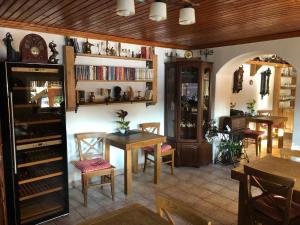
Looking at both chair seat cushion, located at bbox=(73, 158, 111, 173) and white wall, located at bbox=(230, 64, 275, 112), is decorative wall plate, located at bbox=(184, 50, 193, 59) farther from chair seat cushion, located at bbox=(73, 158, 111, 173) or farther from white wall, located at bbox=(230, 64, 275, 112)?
chair seat cushion, located at bbox=(73, 158, 111, 173)

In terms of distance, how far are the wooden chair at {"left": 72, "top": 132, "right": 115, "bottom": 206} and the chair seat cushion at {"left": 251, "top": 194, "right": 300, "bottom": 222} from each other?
1.89 m

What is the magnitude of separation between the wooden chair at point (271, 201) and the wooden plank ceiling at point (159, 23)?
1.62 meters

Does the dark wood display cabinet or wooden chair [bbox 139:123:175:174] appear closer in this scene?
wooden chair [bbox 139:123:175:174]

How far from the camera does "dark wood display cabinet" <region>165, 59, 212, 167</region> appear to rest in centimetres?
459

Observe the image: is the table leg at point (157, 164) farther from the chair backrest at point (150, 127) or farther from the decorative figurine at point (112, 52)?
the decorative figurine at point (112, 52)

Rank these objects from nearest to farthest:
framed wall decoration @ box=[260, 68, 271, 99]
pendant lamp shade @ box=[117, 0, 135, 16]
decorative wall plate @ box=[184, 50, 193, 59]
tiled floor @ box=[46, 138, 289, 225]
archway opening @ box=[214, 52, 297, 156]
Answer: pendant lamp shade @ box=[117, 0, 135, 16], tiled floor @ box=[46, 138, 289, 225], decorative wall plate @ box=[184, 50, 193, 59], archway opening @ box=[214, 52, 297, 156], framed wall decoration @ box=[260, 68, 271, 99]

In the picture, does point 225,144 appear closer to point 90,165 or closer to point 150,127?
point 150,127

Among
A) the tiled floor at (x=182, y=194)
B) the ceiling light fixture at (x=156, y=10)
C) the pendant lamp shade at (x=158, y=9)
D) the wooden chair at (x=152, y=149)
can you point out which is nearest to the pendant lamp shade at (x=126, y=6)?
the ceiling light fixture at (x=156, y=10)

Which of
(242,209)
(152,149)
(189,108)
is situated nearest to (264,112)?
(189,108)

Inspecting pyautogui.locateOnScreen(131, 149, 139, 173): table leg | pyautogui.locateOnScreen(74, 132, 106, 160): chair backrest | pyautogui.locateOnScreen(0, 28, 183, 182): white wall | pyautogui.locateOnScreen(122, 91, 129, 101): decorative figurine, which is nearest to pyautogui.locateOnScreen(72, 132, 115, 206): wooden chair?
pyautogui.locateOnScreen(74, 132, 106, 160): chair backrest

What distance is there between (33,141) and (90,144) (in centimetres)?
121

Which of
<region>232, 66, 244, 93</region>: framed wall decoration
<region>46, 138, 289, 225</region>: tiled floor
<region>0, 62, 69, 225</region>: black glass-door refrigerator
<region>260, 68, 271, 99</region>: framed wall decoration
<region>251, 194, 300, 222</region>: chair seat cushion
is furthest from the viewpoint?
<region>260, 68, 271, 99</region>: framed wall decoration

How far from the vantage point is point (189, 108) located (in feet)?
15.5

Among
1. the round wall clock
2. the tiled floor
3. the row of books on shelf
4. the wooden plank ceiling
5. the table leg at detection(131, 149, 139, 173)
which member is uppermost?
the wooden plank ceiling
